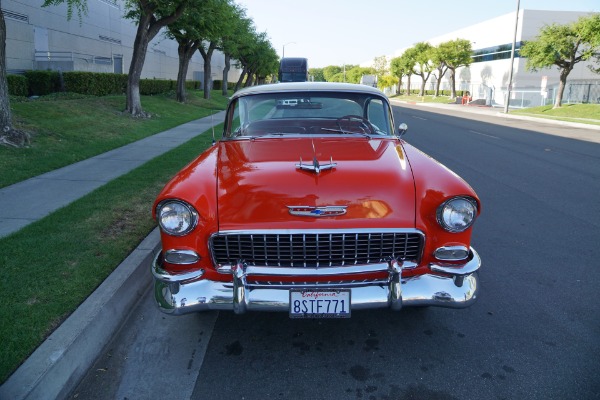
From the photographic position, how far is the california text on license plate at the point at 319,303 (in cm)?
273

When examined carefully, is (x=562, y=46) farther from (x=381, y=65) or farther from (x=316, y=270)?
(x=381, y=65)

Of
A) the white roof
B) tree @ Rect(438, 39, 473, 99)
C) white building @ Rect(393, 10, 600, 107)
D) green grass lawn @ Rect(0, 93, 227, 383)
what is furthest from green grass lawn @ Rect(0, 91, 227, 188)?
tree @ Rect(438, 39, 473, 99)

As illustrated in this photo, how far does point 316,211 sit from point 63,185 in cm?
536

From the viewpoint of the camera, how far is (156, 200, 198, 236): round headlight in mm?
2843

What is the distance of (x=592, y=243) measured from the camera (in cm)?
516

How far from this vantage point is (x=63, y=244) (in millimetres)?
4367

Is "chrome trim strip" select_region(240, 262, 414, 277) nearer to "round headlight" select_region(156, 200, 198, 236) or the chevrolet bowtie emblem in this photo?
the chevrolet bowtie emblem

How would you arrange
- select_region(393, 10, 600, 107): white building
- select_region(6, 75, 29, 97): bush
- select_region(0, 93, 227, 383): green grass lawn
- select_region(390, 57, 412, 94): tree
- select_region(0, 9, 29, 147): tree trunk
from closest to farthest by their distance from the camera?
select_region(0, 93, 227, 383): green grass lawn < select_region(0, 9, 29, 147): tree trunk < select_region(6, 75, 29, 97): bush < select_region(393, 10, 600, 107): white building < select_region(390, 57, 412, 94): tree

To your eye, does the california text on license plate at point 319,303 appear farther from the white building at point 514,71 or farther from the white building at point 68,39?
the white building at point 514,71

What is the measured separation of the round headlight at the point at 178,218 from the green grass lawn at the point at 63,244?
39.8 inches

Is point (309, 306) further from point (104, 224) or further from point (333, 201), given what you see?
point (104, 224)

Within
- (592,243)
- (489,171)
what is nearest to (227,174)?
(592,243)

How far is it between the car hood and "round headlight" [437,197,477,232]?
202 millimetres

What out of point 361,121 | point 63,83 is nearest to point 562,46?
point 63,83
